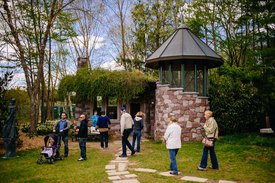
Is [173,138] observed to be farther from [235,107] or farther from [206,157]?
[235,107]

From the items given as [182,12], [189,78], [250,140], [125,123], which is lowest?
[250,140]

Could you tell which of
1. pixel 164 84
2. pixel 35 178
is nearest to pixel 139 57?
pixel 164 84

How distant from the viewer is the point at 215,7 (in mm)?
18625

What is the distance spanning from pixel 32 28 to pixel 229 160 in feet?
42.7

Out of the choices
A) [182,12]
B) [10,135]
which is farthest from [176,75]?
[182,12]

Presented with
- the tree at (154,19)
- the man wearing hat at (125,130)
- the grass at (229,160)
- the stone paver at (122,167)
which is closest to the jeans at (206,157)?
the grass at (229,160)

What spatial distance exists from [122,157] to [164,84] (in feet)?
16.3

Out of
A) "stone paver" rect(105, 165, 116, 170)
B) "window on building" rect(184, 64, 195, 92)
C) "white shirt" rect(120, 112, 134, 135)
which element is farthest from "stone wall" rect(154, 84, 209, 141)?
"stone paver" rect(105, 165, 116, 170)

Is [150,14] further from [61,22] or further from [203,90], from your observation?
[203,90]

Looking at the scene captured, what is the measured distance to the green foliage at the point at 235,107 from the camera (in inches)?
498

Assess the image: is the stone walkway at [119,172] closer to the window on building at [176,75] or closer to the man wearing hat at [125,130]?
the man wearing hat at [125,130]

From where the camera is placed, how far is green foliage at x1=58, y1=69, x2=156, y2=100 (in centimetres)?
1457

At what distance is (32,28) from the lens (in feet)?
48.7

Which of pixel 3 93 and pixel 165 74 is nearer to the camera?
pixel 3 93
